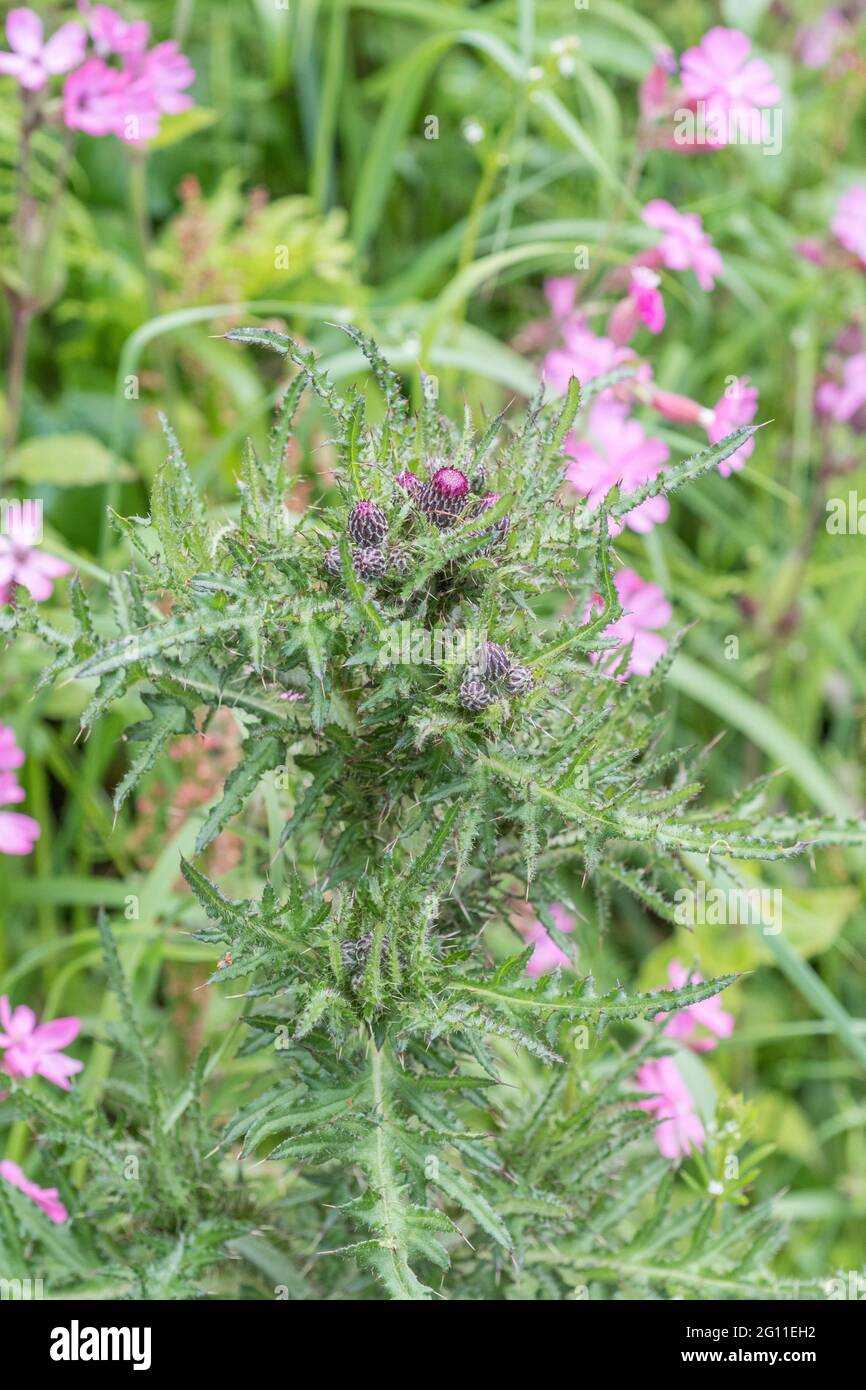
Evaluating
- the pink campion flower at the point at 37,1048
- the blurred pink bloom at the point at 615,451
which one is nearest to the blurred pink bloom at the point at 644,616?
the blurred pink bloom at the point at 615,451

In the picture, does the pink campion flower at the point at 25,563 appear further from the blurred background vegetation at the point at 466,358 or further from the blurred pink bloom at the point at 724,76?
the blurred pink bloom at the point at 724,76

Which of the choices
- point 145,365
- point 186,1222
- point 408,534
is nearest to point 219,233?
point 145,365

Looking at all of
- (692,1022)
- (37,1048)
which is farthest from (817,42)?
(37,1048)

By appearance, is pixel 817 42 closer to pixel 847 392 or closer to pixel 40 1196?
pixel 847 392

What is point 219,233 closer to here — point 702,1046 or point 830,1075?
point 702,1046

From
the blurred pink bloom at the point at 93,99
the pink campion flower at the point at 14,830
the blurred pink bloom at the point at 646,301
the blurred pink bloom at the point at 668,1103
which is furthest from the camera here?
the blurred pink bloom at the point at 93,99

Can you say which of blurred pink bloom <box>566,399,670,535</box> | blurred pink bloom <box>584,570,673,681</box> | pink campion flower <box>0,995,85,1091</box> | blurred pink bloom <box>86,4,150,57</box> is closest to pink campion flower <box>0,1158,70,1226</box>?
pink campion flower <box>0,995,85,1091</box>
